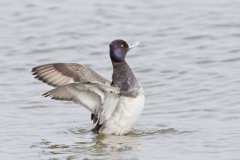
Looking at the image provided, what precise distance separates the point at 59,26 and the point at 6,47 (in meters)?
1.64

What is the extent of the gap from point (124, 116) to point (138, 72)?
3.71m

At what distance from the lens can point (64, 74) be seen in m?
9.06

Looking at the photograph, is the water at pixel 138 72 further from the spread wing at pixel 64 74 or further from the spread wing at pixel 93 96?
the spread wing at pixel 64 74

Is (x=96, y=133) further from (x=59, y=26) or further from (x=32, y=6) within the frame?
(x=32, y=6)

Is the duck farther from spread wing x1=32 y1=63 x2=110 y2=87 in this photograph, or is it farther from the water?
the water

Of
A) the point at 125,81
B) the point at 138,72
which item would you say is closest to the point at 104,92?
the point at 125,81

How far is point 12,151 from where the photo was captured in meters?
7.92

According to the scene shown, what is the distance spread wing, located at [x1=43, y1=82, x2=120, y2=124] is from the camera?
8492mm

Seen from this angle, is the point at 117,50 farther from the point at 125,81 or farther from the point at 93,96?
the point at 93,96

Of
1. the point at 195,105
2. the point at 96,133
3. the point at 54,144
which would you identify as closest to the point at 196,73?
the point at 195,105

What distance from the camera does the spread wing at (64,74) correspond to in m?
8.95

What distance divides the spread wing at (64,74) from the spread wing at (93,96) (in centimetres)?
30

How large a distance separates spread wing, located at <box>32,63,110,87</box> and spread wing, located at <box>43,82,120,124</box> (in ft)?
0.97

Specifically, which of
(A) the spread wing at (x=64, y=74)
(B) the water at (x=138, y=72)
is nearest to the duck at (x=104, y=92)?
(A) the spread wing at (x=64, y=74)
